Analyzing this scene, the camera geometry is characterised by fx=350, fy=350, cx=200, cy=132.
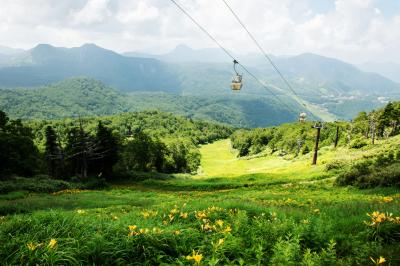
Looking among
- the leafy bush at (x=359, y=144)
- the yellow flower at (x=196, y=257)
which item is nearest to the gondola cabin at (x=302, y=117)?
the yellow flower at (x=196, y=257)

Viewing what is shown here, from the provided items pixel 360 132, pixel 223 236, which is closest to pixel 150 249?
pixel 223 236

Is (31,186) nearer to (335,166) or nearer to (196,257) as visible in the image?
(335,166)

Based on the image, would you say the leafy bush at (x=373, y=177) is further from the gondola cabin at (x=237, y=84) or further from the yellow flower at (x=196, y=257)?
the yellow flower at (x=196, y=257)

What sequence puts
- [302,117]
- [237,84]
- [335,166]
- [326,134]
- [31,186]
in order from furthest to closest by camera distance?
[326,134]
[335,166]
[302,117]
[31,186]
[237,84]

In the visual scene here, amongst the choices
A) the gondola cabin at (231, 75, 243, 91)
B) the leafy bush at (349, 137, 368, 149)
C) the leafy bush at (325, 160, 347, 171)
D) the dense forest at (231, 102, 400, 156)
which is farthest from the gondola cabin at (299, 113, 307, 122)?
the leafy bush at (349, 137, 368, 149)

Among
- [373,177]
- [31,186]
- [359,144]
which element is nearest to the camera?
[373,177]

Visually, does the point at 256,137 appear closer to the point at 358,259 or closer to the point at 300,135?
the point at 300,135

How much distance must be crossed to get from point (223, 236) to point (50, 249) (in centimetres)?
291

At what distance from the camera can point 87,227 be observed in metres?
6.33

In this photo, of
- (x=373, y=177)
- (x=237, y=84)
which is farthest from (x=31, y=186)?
(x=373, y=177)

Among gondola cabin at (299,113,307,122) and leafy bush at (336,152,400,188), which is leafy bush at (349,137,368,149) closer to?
gondola cabin at (299,113,307,122)

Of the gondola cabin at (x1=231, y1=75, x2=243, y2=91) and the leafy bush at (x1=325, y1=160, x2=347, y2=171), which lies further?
the leafy bush at (x1=325, y1=160, x2=347, y2=171)

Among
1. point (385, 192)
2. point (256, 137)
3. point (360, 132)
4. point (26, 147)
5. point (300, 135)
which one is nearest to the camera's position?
point (385, 192)

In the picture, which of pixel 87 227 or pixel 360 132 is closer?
pixel 87 227
